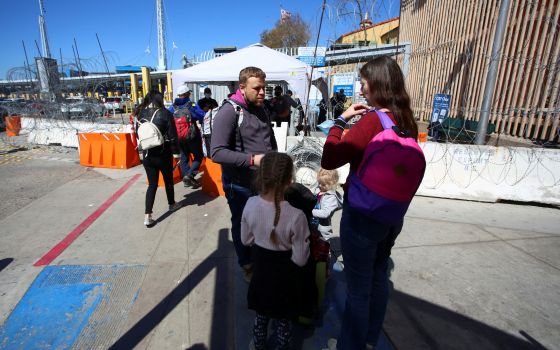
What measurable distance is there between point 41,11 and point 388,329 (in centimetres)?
4247

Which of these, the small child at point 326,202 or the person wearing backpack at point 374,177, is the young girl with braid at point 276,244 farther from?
the small child at point 326,202

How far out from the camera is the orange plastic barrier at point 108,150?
6855 mm

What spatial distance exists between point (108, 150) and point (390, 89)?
7.09 metres

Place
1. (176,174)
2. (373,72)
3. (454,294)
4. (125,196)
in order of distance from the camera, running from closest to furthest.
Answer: (373,72)
(454,294)
(125,196)
(176,174)

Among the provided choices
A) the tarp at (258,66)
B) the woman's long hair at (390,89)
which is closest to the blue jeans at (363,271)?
the woman's long hair at (390,89)

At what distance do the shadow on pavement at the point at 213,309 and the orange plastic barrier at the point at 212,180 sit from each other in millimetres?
2016

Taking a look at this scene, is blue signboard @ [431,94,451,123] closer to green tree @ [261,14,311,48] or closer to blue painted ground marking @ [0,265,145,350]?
blue painted ground marking @ [0,265,145,350]

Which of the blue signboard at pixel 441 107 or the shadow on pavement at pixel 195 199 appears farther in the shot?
the blue signboard at pixel 441 107

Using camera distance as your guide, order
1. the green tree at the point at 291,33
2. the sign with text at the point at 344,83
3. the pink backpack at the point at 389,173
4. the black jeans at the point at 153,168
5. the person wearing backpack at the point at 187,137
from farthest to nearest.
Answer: the green tree at the point at 291,33 → the sign with text at the point at 344,83 → the person wearing backpack at the point at 187,137 → the black jeans at the point at 153,168 → the pink backpack at the point at 389,173

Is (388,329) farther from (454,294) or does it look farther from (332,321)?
(454,294)

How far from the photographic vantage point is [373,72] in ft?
5.20

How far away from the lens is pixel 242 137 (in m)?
2.44

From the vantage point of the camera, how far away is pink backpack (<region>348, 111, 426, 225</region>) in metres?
1.42

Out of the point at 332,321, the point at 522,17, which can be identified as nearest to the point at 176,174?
the point at 332,321
